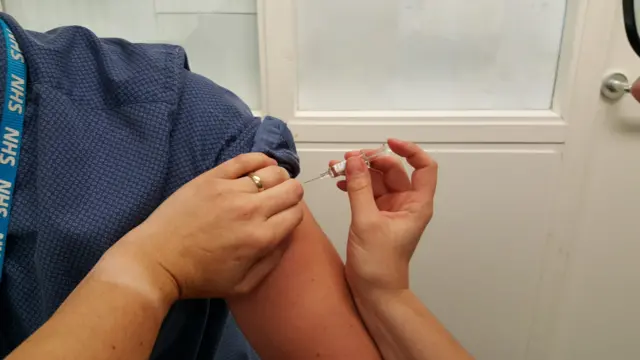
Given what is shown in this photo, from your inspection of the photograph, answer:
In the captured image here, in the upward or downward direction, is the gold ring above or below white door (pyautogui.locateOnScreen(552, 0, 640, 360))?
above

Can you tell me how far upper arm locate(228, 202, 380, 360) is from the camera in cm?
69

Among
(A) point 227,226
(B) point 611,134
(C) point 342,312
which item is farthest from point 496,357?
(A) point 227,226

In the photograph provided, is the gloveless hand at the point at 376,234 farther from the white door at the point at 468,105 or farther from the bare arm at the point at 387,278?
the white door at the point at 468,105

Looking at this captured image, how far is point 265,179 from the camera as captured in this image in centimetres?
61

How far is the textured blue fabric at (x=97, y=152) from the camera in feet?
1.89

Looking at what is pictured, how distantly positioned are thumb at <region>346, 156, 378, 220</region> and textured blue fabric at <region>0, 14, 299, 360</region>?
0.09m

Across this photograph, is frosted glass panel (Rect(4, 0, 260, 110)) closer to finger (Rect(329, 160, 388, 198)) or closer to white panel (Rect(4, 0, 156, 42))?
white panel (Rect(4, 0, 156, 42))

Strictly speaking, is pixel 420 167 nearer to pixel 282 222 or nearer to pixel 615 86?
pixel 282 222

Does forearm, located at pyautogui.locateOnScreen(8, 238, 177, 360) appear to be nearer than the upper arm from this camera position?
Yes

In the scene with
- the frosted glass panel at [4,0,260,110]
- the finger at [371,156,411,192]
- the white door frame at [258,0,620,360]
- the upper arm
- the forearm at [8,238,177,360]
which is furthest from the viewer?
the frosted glass panel at [4,0,260,110]

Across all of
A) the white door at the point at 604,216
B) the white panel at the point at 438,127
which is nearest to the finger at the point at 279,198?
the white panel at the point at 438,127

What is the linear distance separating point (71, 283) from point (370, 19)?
3.12 feet

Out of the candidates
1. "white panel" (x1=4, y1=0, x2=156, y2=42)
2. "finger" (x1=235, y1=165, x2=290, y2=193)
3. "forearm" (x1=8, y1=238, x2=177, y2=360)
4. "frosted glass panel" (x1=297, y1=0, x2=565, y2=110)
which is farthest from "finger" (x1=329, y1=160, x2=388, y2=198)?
"white panel" (x1=4, y1=0, x2=156, y2=42)

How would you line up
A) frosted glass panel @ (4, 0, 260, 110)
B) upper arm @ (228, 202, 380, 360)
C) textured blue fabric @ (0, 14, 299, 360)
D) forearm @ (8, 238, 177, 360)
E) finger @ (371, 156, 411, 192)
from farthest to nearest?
frosted glass panel @ (4, 0, 260, 110), finger @ (371, 156, 411, 192), upper arm @ (228, 202, 380, 360), textured blue fabric @ (0, 14, 299, 360), forearm @ (8, 238, 177, 360)
